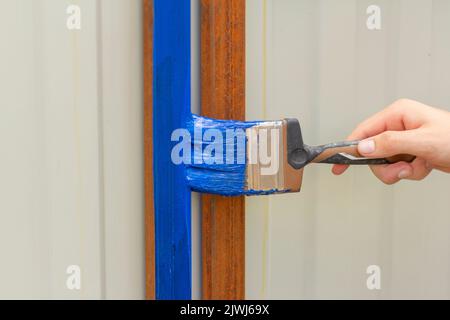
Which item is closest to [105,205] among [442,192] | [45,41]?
[45,41]

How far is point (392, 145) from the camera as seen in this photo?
2.70 ft

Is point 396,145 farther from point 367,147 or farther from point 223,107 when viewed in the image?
point 223,107

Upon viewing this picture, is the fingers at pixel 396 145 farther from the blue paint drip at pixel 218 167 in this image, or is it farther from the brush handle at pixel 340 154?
the blue paint drip at pixel 218 167

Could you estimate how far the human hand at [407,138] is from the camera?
83cm

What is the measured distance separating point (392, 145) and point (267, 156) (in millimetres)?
212

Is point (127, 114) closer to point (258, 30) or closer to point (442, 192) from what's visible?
point (258, 30)

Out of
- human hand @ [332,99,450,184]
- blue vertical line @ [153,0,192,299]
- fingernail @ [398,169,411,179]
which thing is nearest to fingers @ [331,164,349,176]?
human hand @ [332,99,450,184]

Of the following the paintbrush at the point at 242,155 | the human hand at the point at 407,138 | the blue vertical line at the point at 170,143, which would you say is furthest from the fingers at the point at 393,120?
the blue vertical line at the point at 170,143

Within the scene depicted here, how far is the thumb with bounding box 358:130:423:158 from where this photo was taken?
0.82 m

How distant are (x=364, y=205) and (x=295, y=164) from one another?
27 centimetres

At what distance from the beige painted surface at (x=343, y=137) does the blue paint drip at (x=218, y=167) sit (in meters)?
0.13

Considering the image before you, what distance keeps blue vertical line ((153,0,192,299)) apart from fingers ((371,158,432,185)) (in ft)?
1.20

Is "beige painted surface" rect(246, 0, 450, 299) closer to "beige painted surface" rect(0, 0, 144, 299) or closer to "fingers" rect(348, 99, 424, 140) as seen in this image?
"fingers" rect(348, 99, 424, 140)

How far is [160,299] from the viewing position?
2.85 ft
